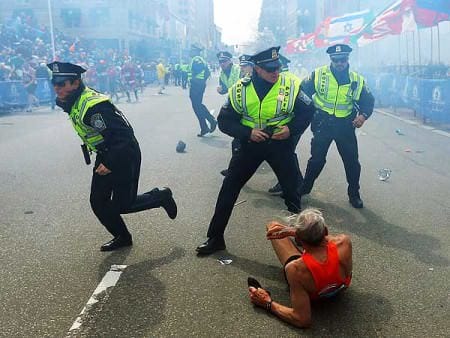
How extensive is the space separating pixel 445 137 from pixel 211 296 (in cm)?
913

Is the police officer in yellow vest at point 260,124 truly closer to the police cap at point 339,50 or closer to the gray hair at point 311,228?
the gray hair at point 311,228

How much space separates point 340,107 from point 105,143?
9.13 feet

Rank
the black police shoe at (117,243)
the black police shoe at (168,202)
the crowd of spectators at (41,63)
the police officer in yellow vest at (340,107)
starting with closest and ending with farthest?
the black police shoe at (117,243)
the black police shoe at (168,202)
the police officer in yellow vest at (340,107)
the crowd of spectators at (41,63)

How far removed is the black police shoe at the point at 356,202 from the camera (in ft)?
18.2

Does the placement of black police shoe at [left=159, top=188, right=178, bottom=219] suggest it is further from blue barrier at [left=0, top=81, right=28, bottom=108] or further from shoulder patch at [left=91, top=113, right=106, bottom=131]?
blue barrier at [left=0, top=81, right=28, bottom=108]

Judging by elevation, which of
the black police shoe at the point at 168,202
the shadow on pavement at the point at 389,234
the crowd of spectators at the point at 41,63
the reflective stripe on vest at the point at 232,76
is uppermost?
the crowd of spectators at the point at 41,63

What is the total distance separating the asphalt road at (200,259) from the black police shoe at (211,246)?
77mm

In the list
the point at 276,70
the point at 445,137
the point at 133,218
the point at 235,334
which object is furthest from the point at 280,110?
the point at 445,137

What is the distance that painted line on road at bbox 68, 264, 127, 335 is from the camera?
3.10 meters

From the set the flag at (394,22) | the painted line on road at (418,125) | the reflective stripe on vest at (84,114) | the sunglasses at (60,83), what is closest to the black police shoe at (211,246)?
the reflective stripe on vest at (84,114)

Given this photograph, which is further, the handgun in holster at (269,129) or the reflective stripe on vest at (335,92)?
the reflective stripe on vest at (335,92)

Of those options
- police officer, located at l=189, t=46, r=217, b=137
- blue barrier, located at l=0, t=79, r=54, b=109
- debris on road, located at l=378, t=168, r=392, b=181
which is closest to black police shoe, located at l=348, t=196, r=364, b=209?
debris on road, located at l=378, t=168, r=392, b=181

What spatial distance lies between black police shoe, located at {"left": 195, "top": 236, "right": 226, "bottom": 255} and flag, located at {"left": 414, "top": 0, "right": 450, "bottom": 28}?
10.9m

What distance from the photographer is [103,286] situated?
141 inches
